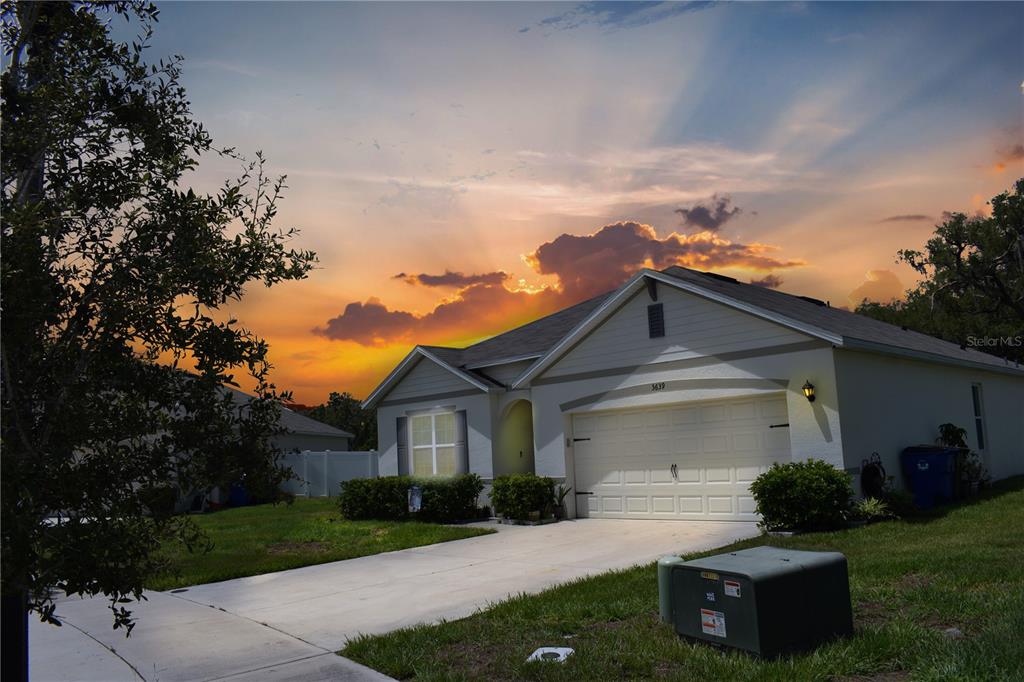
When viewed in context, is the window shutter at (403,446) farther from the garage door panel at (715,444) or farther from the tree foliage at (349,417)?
the tree foliage at (349,417)

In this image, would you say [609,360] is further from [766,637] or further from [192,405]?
[192,405]

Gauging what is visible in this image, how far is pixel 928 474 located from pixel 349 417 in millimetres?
53333

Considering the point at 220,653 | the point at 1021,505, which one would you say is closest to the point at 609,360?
the point at 1021,505

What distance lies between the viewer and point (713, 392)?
50.6 ft

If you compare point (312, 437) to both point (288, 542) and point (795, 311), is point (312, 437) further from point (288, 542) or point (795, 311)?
point (795, 311)

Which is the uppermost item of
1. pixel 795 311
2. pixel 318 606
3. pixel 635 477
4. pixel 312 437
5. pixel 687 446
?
pixel 795 311

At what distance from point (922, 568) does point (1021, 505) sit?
24.9ft

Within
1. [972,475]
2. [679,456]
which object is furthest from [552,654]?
[972,475]

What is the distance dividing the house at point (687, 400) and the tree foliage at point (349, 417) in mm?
33625

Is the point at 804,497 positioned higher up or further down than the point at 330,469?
further down

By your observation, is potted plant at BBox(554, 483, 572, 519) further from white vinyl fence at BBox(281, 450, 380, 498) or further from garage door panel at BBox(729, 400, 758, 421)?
white vinyl fence at BBox(281, 450, 380, 498)

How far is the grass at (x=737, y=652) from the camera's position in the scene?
577cm

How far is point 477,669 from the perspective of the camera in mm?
6324
